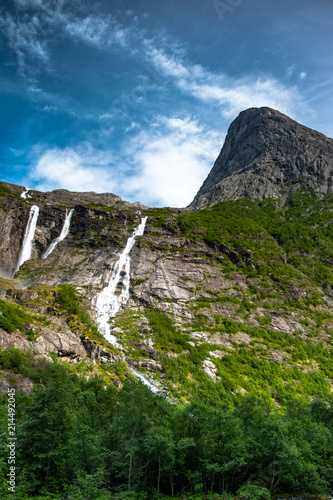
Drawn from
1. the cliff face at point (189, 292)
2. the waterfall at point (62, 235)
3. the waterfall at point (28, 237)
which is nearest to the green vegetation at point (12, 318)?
the cliff face at point (189, 292)

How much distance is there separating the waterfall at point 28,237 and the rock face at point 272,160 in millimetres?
67074

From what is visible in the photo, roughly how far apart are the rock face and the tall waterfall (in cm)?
6273

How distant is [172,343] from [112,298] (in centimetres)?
1505

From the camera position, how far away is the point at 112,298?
5438 centimetres

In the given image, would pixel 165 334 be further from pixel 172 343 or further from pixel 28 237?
pixel 28 237

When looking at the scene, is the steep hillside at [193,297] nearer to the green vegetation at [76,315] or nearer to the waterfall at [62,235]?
the green vegetation at [76,315]

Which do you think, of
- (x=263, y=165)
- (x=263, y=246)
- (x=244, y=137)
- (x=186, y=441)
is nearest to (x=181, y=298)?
(x=263, y=246)

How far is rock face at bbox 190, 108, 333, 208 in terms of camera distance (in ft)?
347

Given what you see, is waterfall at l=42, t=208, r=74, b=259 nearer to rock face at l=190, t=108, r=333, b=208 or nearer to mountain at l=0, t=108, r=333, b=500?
mountain at l=0, t=108, r=333, b=500

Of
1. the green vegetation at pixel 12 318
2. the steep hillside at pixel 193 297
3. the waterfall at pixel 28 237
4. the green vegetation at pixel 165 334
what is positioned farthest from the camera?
the waterfall at pixel 28 237

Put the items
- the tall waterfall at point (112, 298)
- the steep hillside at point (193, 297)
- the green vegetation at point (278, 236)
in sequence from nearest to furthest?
the steep hillside at point (193, 297) < the tall waterfall at point (112, 298) < the green vegetation at point (278, 236)

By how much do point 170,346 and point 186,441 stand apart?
27.4 metres

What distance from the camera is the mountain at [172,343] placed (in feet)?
55.3

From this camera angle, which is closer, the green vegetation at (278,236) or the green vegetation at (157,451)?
the green vegetation at (157,451)
